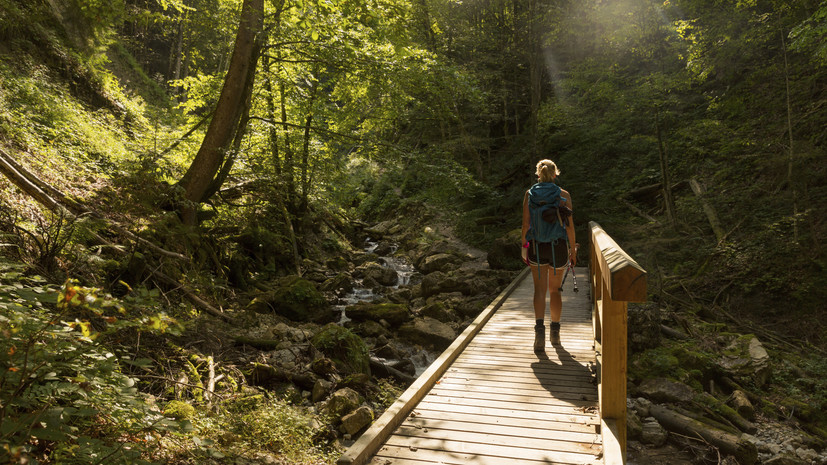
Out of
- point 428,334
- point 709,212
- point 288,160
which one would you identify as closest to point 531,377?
point 428,334

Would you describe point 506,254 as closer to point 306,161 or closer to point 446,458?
point 306,161

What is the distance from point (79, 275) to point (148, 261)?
5.50ft

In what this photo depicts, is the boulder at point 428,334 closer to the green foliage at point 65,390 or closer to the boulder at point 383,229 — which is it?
the green foliage at point 65,390

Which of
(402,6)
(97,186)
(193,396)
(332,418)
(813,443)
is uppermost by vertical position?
(402,6)

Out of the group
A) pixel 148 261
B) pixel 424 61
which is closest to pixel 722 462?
pixel 148 261

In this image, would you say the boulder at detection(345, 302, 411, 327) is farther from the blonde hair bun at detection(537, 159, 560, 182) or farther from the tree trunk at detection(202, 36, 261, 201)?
the blonde hair bun at detection(537, 159, 560, 182)

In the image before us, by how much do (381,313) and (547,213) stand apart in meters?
5.79

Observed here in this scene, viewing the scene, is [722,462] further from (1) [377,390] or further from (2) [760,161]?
(2) [760,161]

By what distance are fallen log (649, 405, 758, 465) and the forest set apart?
0.06 meters

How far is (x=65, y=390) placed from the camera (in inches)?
94.4

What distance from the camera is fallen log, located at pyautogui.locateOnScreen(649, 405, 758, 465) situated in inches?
201

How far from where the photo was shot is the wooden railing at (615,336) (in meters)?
2.62

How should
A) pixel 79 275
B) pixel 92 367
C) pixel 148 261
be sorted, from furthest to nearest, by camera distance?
pixel 148 261, pixel 79 275, pixel 92 367

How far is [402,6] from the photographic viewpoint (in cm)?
894
